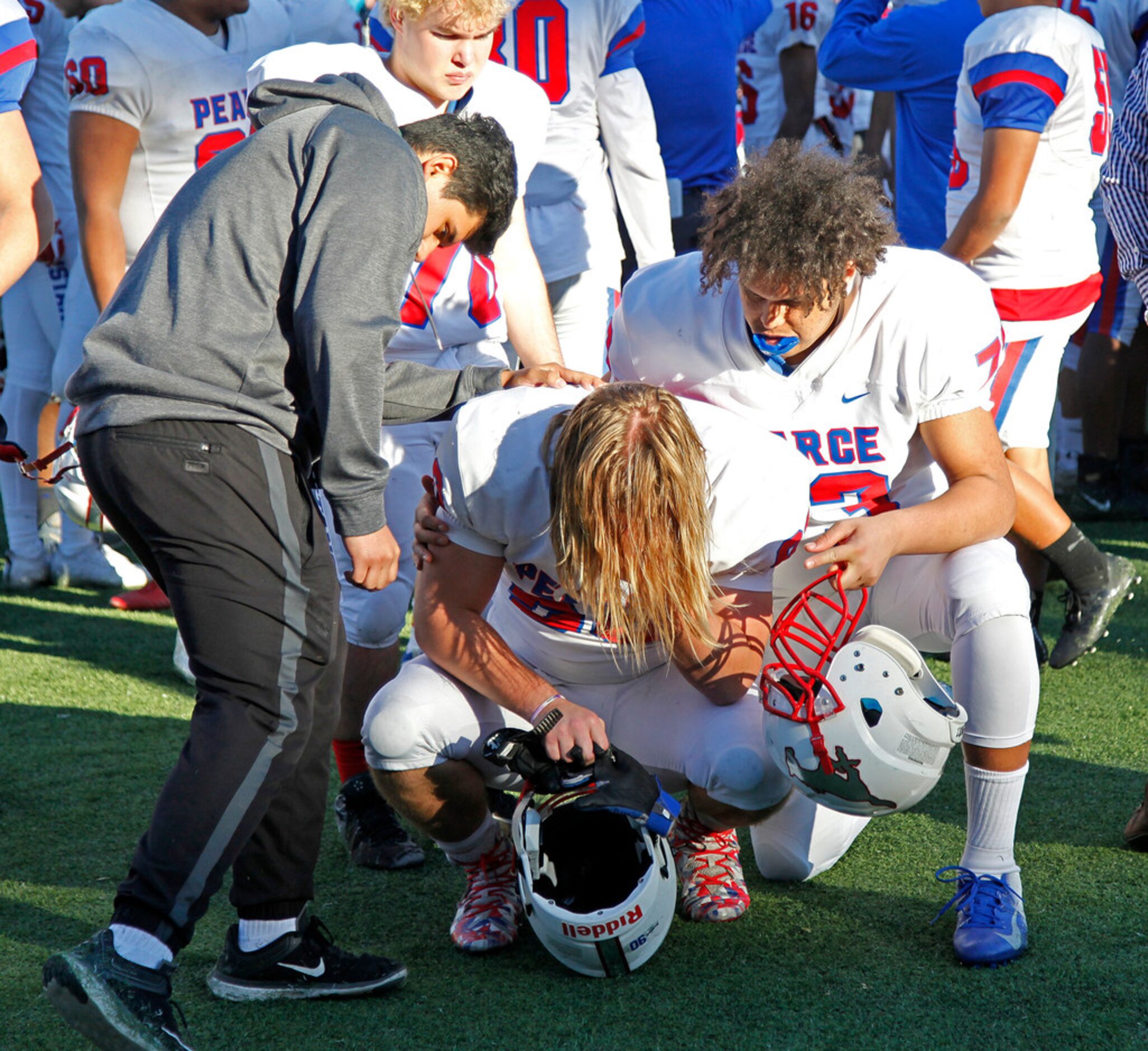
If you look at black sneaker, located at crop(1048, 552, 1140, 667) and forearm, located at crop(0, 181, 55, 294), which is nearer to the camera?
forearm, located at crop(0, 181, 55, 294)

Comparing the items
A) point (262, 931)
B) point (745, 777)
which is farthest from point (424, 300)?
Answer: point (262, 931)

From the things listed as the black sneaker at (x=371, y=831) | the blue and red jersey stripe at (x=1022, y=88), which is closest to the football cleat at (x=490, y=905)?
the black sneaker at (x=371, y=831)

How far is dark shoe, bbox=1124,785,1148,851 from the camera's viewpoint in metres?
2.46

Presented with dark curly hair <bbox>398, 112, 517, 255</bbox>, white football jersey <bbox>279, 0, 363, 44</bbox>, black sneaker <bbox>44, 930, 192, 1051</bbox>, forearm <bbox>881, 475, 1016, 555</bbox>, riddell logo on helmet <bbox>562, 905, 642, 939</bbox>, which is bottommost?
riddell logo on helmet <bbox>562, 905, 642, 939</bbox>

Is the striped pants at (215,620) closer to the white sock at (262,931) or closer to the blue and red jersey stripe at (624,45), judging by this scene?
the white sock at (262,931)

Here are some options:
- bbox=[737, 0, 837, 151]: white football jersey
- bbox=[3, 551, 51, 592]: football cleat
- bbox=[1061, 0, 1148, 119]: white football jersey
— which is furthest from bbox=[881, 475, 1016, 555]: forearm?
bbox=[737, 0, 837, 151]: white football jersey

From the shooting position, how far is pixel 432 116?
2656 millimetres

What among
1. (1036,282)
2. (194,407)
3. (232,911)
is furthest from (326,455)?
(1036,282)

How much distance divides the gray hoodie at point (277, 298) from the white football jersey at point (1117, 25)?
338 cm

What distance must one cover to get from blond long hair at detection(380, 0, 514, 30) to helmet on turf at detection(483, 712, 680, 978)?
55.2 inches

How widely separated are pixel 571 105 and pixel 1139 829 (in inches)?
99.7

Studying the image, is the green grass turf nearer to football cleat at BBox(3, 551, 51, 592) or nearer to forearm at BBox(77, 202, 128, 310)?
forearm at BBox(77, 202, 128, 310)

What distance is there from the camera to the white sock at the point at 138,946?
178cm

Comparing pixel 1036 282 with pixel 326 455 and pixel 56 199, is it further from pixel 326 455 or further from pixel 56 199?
pixel 56 199
